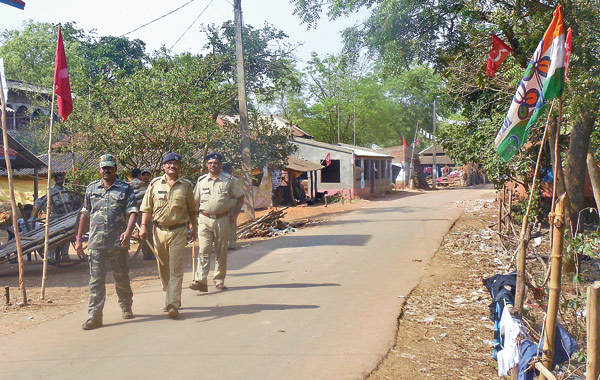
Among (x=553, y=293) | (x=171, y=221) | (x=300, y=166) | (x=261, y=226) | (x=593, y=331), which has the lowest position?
(x=261, y=226)

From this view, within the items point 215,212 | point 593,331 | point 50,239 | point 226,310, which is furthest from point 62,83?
point 593,331

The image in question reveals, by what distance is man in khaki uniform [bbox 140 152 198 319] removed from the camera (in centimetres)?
645

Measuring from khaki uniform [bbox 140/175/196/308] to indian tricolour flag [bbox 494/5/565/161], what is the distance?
3.74 metres

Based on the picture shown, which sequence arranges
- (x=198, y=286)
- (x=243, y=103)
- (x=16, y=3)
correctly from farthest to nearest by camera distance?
(x=243, y=103)
(x=16, y=3)
(x=198, y=286)

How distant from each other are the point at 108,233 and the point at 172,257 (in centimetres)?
78

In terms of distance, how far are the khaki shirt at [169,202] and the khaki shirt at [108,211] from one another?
27 cm

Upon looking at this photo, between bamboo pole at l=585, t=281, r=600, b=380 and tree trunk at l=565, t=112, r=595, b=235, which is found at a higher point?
tree trunk at l=565, t=112, r=595, b=235

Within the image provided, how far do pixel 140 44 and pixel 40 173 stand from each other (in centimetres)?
1323

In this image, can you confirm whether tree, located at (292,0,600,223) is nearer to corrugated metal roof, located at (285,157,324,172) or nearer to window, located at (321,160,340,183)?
corrugated metal roof, located at (285,157,324,172)

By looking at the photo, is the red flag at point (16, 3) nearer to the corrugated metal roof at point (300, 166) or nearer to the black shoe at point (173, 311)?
the black shoe at point (173, 311)

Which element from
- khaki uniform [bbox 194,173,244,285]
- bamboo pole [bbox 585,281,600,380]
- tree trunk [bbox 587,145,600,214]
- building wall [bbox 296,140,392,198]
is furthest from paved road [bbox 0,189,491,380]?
building wall [bbox 296,140,392,198]

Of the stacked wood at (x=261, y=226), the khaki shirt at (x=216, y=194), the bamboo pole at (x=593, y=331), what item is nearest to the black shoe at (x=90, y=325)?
the khaki shirt at (x=216, y=194)

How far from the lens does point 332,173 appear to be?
32.1 m

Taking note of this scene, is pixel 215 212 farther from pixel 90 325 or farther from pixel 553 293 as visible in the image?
pixel 553 293
